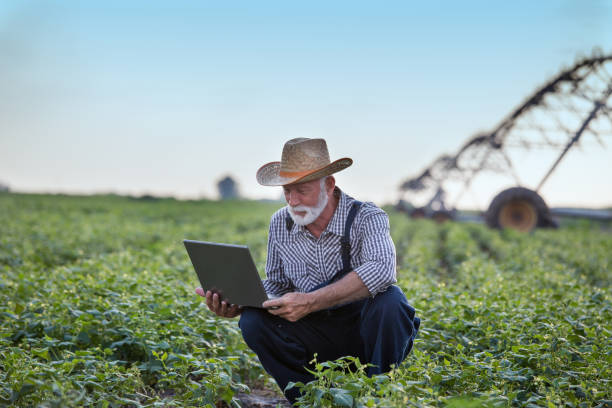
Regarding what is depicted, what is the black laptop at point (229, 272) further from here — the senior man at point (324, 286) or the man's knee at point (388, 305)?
the man's knee at point (388, 305)

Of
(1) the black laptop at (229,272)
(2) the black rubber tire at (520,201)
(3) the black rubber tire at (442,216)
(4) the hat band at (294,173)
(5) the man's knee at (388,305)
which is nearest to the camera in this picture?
(1) the black laptop at (229,272)

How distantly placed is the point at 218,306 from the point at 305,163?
112 centimetres

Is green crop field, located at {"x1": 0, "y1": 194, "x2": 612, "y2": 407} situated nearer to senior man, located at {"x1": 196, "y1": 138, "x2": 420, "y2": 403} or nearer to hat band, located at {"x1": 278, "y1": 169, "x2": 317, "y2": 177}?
senior man, located at {"x1": 196, "y1": 138, "x2": 420, "y2": 403}

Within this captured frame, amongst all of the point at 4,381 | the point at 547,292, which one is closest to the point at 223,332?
the point at 4,381

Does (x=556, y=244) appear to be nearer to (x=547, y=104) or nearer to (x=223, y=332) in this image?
(x=547, y=104)

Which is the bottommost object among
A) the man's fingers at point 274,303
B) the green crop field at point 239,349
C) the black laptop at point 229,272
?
the green crop field at point 239,349

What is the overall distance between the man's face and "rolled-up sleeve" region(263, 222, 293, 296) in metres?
0.37

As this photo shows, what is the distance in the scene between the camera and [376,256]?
11.2 ft

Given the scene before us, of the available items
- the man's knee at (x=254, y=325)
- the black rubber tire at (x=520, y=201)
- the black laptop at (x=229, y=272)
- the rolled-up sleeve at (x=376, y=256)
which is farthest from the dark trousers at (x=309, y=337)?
the black rubber tire at (x=520, y=201)

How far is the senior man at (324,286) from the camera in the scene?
3.33m

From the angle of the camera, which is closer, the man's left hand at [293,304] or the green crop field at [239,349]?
the green crop field at [239,349]

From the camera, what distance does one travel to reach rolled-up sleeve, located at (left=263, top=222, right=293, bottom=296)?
3.99 m

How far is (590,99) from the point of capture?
14.7m

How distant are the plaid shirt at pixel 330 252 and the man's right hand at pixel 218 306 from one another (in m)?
0.42
